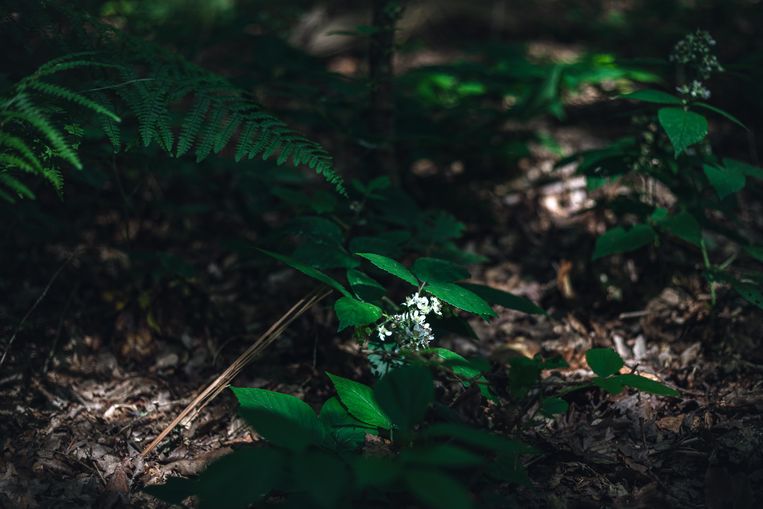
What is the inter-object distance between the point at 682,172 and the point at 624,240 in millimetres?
547

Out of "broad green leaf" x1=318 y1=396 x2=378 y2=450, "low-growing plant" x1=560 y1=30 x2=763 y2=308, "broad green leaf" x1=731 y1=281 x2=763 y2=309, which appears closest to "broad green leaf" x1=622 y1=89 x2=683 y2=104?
"low-growing plant" x1=560 y1=30 x2=763 y2=308

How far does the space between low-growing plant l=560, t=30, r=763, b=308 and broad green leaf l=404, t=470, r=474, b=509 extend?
67.3 inches

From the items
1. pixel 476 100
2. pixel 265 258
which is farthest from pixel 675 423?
pixel 476 100

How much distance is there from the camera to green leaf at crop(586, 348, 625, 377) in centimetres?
Result: 209

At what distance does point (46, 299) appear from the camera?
3.06m

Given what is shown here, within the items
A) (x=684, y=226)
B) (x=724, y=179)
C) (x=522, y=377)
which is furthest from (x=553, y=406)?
(x=724, y=179)

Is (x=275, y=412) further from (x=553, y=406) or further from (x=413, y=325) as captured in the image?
(x=553, y=406)

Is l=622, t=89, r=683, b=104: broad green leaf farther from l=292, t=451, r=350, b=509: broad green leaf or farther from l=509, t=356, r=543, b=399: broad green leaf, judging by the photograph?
l=292, t=451, r=350, b=509: broad green leaf

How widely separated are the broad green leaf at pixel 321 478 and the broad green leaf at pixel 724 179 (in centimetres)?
197

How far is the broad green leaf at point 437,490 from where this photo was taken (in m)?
1.33

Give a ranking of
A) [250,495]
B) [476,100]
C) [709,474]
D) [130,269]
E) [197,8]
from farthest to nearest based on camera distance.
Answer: [197,8] < [476,100] < [130,269] < [709,474] < [250,495]

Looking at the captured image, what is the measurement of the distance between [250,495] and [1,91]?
5.84 feet

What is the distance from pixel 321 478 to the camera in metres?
1.46

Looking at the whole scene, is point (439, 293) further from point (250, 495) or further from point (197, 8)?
point (197, 8)
